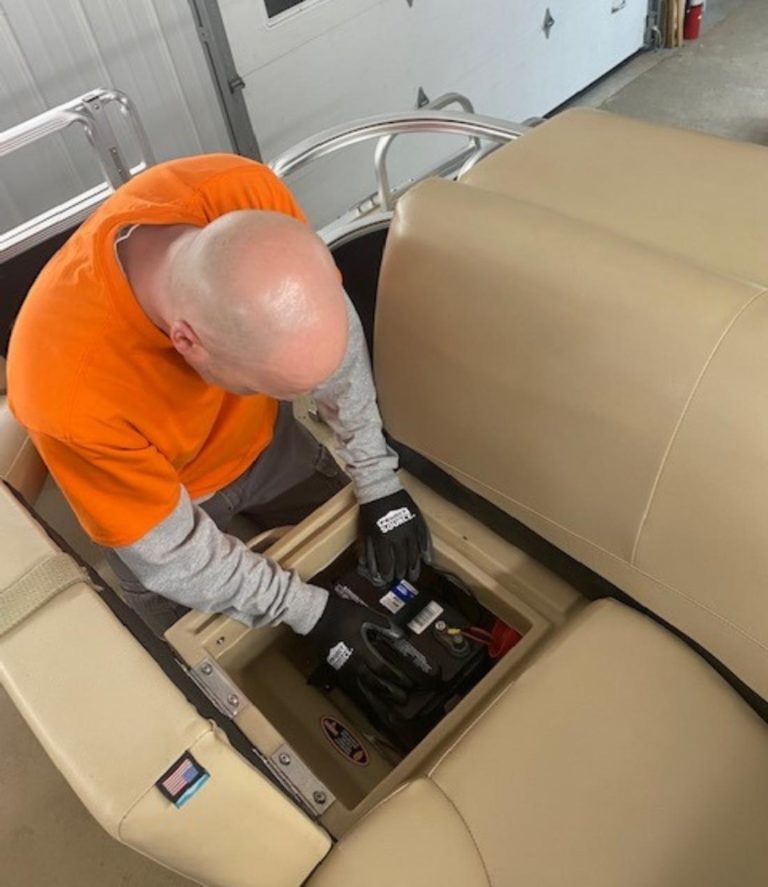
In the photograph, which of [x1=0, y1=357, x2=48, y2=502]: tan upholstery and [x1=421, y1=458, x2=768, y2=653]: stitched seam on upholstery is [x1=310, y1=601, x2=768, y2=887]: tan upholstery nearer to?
[x1=421, y1=458, x2=768, y2=653]: stitched seam on upholstery

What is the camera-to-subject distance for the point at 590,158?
1.06 m

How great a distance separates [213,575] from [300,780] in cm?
31

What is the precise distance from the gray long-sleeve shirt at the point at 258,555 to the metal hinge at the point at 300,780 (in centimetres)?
23

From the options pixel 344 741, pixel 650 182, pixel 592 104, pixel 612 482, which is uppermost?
pixel 650 182

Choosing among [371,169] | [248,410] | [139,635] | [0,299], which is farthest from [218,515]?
[371,169]

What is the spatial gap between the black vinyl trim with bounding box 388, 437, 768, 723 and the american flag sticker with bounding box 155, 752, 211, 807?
0.60 m

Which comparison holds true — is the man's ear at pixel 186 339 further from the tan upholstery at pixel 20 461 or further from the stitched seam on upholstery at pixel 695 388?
the tan upholstery at pixel 20 461

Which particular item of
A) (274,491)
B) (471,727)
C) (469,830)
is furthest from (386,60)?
(469,830)

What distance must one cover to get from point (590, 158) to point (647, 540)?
56 cm

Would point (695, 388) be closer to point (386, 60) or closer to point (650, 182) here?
point (650, 182)

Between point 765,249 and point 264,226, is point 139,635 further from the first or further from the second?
point 765,249

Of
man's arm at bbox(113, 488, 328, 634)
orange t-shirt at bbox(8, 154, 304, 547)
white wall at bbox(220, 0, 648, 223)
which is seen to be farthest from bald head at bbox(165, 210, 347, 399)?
white wall at bbox(220, 0, 648, 223)

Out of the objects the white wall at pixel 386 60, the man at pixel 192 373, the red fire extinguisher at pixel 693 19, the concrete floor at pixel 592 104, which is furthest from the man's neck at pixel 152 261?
the red fire extinguisher at pixel 693 19

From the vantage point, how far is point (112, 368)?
0.97m
